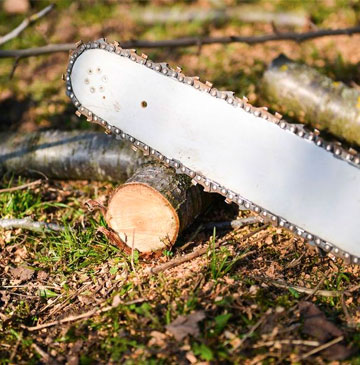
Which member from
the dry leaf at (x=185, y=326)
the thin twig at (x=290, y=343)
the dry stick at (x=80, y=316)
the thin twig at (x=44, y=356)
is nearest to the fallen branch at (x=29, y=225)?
the dry stick at (x=80, y=316)

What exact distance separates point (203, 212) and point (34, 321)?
45.5 inches

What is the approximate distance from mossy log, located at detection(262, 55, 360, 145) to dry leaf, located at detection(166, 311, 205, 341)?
217 centimetres

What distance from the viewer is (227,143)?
2.75m

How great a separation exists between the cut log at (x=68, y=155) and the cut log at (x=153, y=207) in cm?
57

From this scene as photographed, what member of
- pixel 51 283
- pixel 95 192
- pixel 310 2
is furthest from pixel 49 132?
pixel 310 2

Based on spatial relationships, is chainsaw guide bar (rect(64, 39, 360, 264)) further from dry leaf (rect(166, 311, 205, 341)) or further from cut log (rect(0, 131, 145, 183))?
dry leaf (rect(166, 311, 205, 341))

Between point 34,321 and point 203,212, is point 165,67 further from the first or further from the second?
point 34,321

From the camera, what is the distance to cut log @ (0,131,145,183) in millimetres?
3590

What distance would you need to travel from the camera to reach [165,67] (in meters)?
2.78

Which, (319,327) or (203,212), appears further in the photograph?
(203,212)

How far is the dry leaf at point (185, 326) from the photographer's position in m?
2.29

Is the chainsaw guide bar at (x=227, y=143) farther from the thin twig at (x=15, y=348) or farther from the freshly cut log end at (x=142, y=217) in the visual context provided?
the thin twig at (x=15, y=348)

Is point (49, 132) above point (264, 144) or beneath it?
beneath

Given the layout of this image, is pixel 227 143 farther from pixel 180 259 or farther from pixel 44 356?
pixel 44 356
